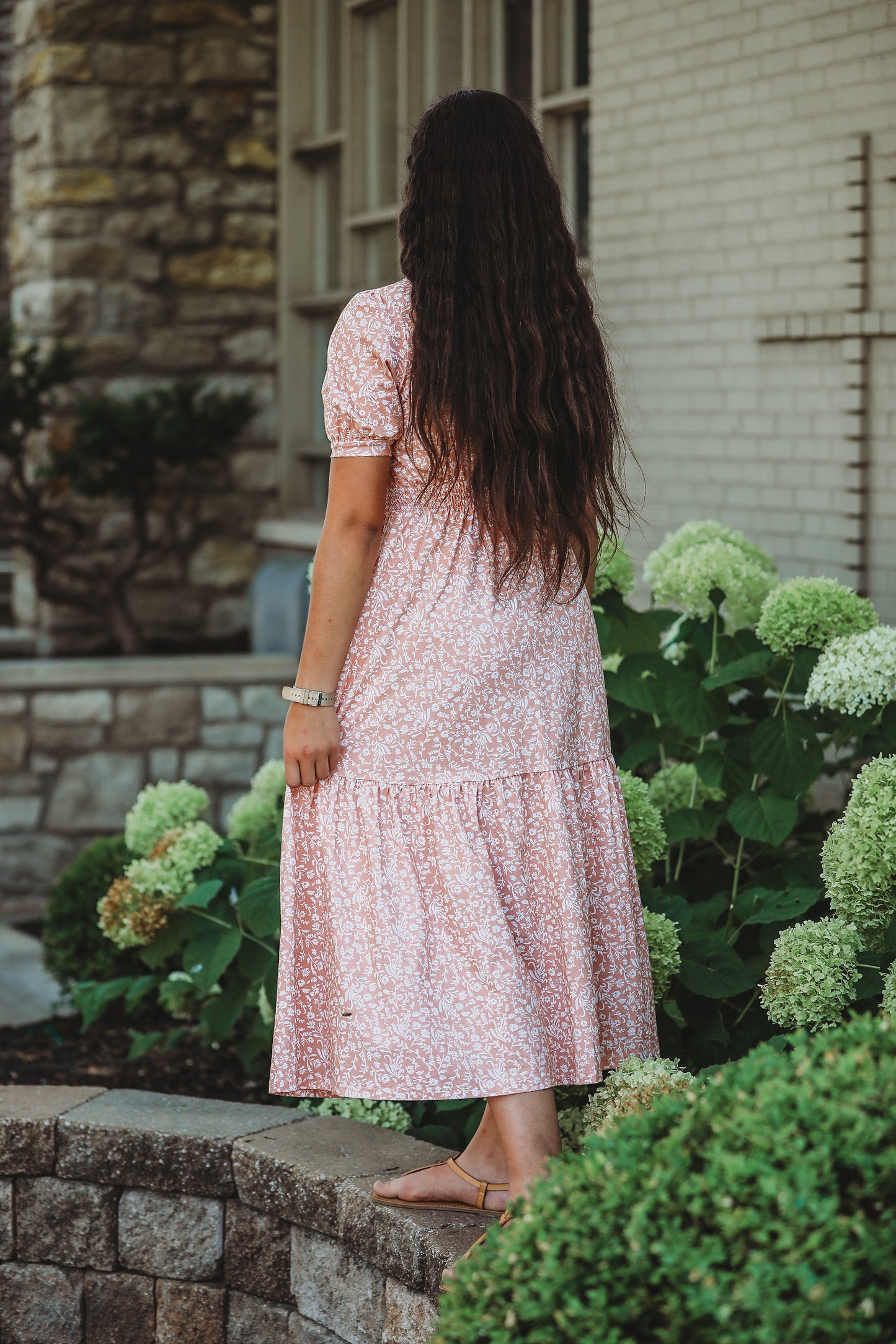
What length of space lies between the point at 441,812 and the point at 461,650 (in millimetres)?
237

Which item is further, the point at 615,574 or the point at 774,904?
the point at 615,574

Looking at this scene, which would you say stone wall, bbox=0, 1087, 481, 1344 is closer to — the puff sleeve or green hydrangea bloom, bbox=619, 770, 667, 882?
green hydrangea bloom, bbox=619, 770, 667, 882

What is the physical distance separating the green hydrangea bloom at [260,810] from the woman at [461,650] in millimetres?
1267

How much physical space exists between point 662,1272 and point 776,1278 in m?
0.12

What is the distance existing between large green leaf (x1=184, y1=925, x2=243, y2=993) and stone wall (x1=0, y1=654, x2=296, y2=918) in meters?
2.83

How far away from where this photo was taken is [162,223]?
734 centimetres

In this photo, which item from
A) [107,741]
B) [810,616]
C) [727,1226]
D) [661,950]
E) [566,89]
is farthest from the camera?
[107,741]

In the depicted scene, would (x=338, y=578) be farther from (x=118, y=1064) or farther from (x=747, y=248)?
(x=747, y=248)

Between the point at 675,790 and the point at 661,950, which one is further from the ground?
the point at 675,790

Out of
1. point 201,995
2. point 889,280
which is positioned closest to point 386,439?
point 201,995

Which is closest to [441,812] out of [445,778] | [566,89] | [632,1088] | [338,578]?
[445,778]

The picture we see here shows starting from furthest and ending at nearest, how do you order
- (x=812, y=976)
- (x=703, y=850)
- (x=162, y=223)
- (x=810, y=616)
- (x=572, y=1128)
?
1. (x=162, y=223)
2. (x=703, y=850)
3. (x=810, y=616)
4. (x=572, y=1128)
5. (x=812, y=976)

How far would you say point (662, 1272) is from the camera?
1.47 meters

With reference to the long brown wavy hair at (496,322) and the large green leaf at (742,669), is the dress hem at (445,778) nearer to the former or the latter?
the long brown wavy hair at (496,322)
